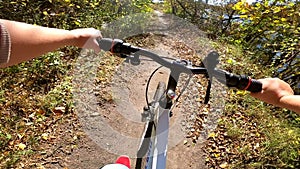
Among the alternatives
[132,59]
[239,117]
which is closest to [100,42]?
[132,59]

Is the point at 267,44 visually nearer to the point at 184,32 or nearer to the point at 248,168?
the point at 184,32

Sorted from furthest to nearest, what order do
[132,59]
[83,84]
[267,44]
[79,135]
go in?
[267,44], [83,84], [79,135], [132,59]

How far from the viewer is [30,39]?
1314 mm

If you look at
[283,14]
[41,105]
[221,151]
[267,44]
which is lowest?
[221,151]

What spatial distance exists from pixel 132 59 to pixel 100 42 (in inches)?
9.3

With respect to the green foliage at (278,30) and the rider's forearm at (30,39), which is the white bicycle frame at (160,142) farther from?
the green foliage at (278,30)

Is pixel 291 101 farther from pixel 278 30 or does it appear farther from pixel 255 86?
pixel 278 30

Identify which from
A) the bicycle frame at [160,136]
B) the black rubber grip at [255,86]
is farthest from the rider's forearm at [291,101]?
the bicycle frame at [160,136]

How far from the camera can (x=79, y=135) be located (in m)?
3.80

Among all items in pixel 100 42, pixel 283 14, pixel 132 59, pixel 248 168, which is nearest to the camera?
pixel 100 42

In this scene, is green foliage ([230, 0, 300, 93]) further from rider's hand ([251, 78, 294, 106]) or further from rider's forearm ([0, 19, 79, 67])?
rider's forearm ([0, 19, 79, 67])

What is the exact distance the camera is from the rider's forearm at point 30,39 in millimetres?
1239

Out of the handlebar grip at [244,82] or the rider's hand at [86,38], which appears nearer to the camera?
the rider's hand at [86,38]

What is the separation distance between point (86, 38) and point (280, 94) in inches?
46.3
